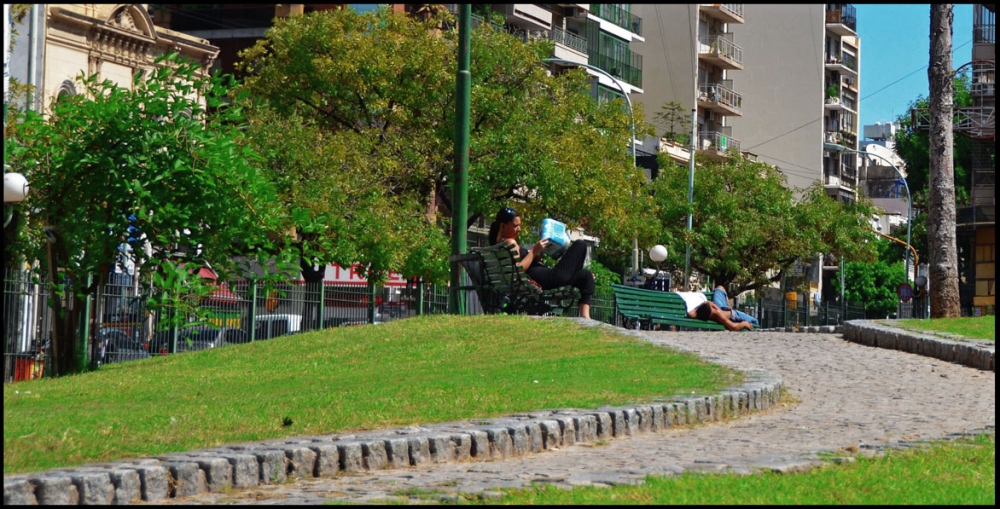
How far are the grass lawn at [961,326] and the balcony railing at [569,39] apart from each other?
42.6 meters

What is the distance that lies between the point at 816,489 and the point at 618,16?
67858 mm

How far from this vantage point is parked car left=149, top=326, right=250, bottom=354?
73.6ft

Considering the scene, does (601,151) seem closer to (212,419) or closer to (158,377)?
(158,377)

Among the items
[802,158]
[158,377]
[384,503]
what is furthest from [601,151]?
[802,158]

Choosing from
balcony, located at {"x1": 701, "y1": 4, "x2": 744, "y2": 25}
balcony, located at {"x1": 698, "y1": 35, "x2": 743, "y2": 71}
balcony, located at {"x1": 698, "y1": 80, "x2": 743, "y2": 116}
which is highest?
balcony, located at {"x1": 701, "y1": 4, "x2": 744, "y2": 25}

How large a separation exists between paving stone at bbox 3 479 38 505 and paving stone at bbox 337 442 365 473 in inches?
83.1

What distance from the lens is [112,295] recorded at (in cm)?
2025

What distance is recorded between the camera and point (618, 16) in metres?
73.6

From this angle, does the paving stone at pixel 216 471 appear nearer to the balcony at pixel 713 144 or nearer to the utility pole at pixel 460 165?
the utility pole at pixel 460 165

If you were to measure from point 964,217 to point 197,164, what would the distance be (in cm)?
4947

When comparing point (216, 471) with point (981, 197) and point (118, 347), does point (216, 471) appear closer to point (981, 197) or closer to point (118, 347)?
point (118, 347)

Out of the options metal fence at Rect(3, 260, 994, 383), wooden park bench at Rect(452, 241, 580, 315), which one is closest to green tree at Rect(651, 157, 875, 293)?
metal fence at Rect(3, 260, 994, 383)

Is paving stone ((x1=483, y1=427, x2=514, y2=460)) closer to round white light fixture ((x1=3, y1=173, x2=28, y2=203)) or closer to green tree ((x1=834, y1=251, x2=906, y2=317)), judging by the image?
round white light fixture ((x1=3, y1=173, x2=28, y2=203))

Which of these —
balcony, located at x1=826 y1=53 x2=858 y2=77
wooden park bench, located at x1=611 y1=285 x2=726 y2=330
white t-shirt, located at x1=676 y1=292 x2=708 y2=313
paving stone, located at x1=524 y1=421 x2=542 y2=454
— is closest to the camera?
paving stone, located at x1=524 y1=421 x2=542 y2=454
